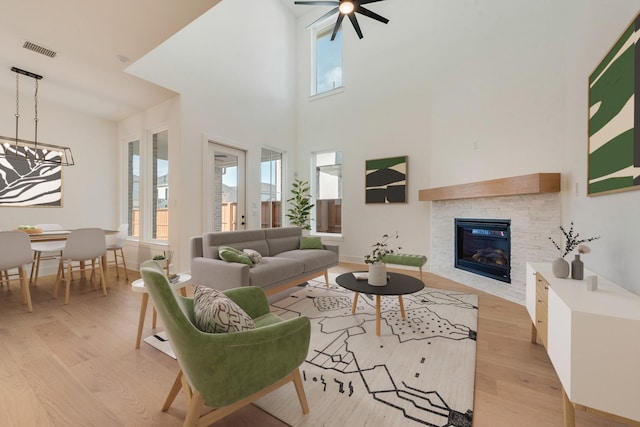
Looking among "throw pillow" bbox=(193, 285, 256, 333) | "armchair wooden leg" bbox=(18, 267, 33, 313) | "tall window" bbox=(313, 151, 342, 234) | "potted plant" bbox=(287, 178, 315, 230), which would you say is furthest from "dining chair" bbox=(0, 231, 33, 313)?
"tall window" bbox=(313, 151, 342, 234)

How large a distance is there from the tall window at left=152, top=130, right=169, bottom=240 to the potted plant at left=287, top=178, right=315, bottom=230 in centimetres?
247

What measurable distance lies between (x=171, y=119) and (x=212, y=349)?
14.1 feet

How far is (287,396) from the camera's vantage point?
1.61 meters

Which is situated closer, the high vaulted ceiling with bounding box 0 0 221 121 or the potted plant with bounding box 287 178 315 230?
the high vaulted ceiling with bounding box 0 0 221 121

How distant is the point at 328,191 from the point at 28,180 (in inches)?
209

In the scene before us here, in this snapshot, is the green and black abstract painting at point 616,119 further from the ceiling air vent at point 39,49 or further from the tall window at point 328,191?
the ceiling air vent at point 39,49

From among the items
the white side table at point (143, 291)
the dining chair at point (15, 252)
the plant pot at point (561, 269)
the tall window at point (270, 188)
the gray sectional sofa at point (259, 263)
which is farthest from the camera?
the tall window at point (270, 188)

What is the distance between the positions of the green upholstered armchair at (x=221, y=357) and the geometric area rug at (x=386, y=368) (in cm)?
41

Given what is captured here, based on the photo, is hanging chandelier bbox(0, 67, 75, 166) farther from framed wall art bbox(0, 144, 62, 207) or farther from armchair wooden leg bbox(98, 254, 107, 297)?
armchair wooden leg bbox(98, 254, 107, 297)

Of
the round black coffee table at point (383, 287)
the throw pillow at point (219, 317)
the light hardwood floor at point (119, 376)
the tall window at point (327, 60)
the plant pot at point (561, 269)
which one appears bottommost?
the light hardwood floor at point (119, 376)

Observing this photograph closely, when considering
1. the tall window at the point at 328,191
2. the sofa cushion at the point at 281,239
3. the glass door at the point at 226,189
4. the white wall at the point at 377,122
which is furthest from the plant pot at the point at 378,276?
the tall window at the point at 328,191

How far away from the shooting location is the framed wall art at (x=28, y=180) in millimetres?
4048

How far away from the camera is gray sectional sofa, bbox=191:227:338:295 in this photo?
2.70 metres

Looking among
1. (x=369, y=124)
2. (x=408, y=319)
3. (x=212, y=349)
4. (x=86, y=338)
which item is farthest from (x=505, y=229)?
(x=86, y=338)
